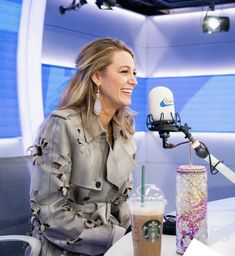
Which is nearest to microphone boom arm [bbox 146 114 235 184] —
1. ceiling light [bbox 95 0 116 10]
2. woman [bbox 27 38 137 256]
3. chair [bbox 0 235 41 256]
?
woman [bbox 27 38 137 256]

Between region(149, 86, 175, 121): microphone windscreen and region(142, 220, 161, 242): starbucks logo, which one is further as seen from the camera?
region(149, 86, 175, 121): microphone windscreen

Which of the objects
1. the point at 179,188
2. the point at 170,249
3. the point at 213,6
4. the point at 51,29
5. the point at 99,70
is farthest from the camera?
the point at 213,6

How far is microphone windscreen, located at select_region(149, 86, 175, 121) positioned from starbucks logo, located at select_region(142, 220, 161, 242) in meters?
0.37

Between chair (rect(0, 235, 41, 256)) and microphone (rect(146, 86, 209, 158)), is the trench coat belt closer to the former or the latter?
chair (rect(0, 235, 41, 256))

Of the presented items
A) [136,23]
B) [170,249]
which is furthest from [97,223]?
[136,23]

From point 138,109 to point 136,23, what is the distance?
1.01 meters

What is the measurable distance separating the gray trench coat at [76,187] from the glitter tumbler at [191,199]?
52cm

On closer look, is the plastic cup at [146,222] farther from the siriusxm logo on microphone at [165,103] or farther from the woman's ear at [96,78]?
the woman's ear at [96,78]

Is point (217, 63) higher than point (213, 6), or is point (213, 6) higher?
point (213, 6)

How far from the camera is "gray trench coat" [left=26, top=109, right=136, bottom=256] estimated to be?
1.58 metres

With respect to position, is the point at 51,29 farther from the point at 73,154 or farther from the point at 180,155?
the point at 73,154

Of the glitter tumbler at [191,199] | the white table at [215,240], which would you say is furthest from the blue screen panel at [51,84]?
the glitter tumbler at [191,199]

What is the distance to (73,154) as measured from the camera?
65.7 inches

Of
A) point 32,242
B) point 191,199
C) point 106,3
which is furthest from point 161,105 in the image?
point 106,3
